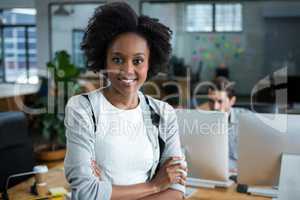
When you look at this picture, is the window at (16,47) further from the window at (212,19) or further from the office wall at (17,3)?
the window at (212,19)

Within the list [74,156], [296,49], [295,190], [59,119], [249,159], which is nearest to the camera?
[74,156]

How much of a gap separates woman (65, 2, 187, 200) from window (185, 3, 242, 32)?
6.71 meters

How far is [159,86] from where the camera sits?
6.99 metres

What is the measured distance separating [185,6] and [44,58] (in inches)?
117

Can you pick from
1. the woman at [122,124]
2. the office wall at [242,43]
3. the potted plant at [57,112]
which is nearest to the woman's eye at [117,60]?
the woman at [122,124]

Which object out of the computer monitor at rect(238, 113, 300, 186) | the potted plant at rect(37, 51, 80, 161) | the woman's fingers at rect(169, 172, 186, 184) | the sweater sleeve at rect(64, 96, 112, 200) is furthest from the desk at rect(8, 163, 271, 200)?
the sweater sleeve at rect(64, 96, 112, 200)

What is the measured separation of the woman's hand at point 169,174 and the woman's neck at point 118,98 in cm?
29

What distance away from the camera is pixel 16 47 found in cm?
876

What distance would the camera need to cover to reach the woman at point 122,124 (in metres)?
1.44

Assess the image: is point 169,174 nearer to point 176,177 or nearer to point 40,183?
point 176,177

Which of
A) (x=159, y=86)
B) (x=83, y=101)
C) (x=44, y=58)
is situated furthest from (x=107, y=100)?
(x=44, y=58)

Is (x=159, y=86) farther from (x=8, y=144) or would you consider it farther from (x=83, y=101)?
(x=83, y=101)

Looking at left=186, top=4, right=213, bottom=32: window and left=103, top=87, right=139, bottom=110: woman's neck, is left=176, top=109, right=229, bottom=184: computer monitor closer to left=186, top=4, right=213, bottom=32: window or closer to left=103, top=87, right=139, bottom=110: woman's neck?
left=103, top=87, right=139, bottom=110: woman's neck

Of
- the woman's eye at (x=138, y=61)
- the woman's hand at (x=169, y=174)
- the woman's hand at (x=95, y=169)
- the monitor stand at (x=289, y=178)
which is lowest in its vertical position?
the monitor stand at (x=289, y=178)
